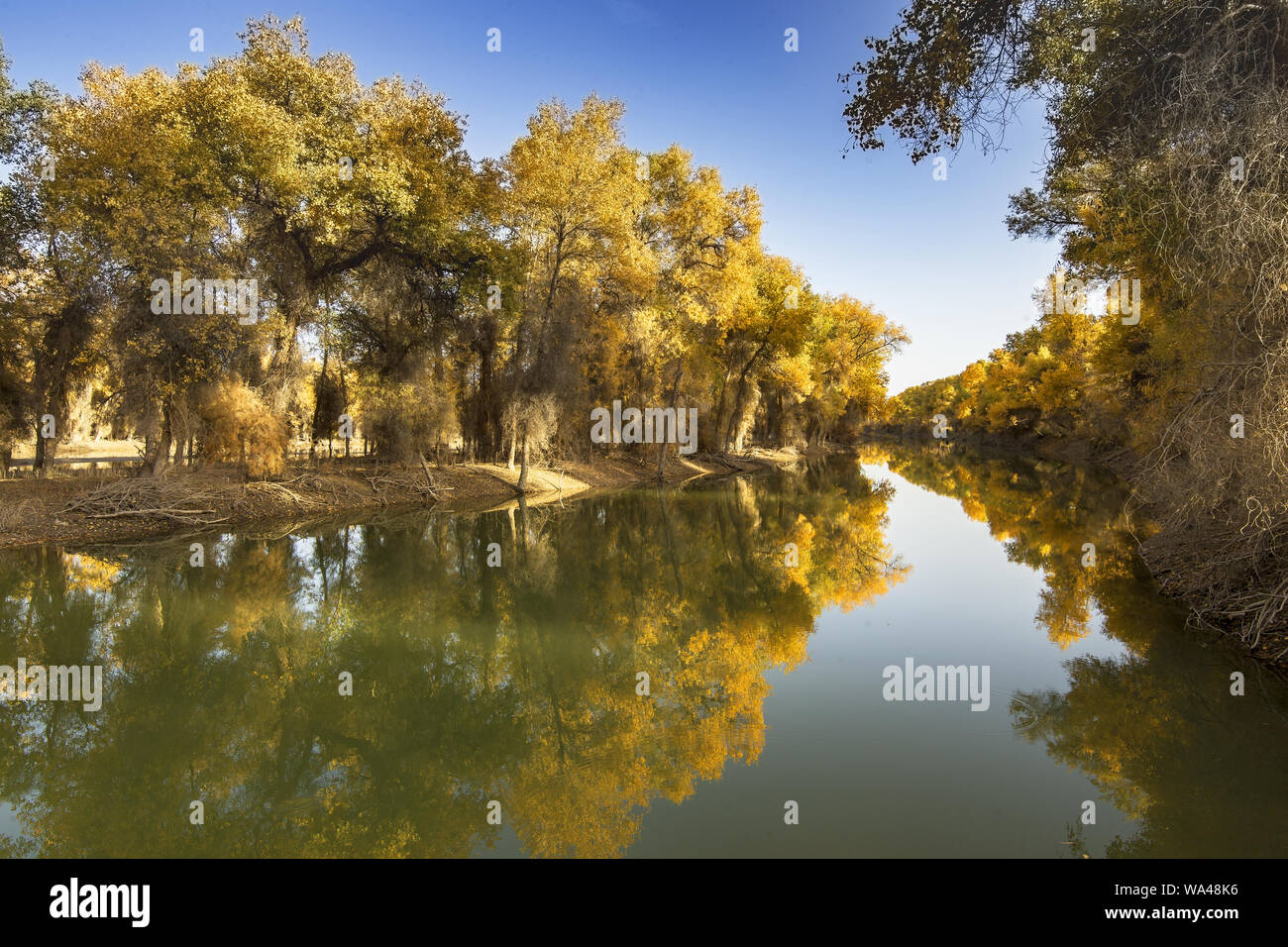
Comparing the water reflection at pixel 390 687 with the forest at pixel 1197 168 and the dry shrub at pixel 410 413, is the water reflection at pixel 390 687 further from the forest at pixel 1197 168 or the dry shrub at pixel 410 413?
the dry shrub at pixel 410 413

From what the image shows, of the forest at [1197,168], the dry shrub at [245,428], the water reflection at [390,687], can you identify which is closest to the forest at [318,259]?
the dry shrub at [245,428]

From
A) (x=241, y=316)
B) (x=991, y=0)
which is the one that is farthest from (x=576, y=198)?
(x=991, y=0)

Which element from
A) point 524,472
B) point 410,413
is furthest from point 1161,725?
point 410,413

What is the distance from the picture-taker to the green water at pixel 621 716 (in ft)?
14.9

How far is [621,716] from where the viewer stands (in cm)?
649

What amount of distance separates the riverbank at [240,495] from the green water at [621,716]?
238 cm

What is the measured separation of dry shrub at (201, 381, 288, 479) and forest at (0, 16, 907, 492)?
7 cm

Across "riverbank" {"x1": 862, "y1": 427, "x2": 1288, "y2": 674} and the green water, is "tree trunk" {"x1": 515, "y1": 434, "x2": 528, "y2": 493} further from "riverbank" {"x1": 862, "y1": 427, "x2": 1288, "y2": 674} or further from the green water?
"riverbank" {"x1": 862, "y1": 427, "x2": 1288, "y2": 674}

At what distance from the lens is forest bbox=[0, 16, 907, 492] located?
16.2 metres

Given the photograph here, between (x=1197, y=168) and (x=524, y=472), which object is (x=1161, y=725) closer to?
(x=1197, y=168)

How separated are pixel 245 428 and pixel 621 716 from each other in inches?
680

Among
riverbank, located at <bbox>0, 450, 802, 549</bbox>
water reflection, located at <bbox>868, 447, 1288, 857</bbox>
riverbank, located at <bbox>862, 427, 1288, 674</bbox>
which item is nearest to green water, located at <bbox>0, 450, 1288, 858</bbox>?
water reflection, located at <bbox>868, 447, 1288, 857</bbox>

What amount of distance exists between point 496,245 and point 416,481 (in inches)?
Answer: 390
